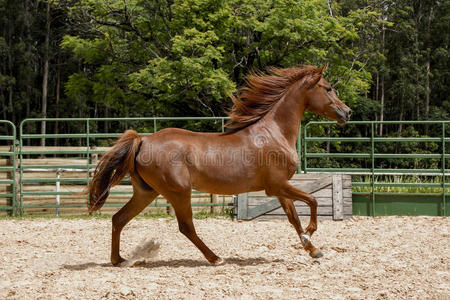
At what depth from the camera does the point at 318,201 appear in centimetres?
884

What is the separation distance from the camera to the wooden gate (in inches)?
346

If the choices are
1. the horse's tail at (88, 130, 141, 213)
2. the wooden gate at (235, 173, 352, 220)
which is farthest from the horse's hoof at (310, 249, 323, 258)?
the wooden gate at (235, 173, 352, 220)

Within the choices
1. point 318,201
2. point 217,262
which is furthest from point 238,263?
point 318,201

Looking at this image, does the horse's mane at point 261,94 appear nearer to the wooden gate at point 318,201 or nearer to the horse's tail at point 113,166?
the horse's tail at point 113,166

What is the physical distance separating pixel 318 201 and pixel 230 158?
3.97 meters

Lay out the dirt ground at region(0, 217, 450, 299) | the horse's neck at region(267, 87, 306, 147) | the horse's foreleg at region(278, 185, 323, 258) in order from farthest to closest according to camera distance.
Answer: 1. the horse's neck at region(267, 87, 306, 147)
2. the horse's foreleg at region(278, 185, 323, 258)
3. the dirt ground at region(0, 217, 450, 299)

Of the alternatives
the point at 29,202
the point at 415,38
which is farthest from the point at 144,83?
the point at 415,38

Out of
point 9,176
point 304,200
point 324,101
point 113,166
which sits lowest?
point 9,176

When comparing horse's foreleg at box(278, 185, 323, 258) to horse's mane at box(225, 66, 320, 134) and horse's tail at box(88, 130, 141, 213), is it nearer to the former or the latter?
horse's mane at box(225, 66, 320, 134)

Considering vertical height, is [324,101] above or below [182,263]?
above

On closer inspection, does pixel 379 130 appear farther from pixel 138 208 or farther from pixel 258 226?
pixel 138 208

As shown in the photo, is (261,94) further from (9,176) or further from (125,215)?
(9,176)

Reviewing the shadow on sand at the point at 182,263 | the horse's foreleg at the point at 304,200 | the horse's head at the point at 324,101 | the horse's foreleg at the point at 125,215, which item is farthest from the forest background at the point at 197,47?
the horse's foreleg at the point at 125,215

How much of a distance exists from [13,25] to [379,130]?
23.3 metres
